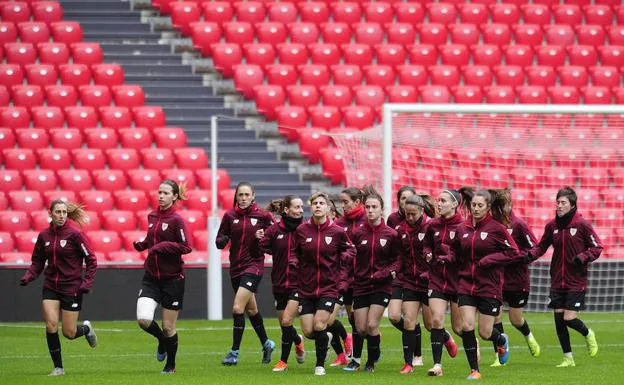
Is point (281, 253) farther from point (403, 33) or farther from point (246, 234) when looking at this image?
point (403, 33)

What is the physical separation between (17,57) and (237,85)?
4.28 m

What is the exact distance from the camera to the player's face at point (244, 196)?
13.6 m

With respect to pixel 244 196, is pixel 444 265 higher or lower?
lower

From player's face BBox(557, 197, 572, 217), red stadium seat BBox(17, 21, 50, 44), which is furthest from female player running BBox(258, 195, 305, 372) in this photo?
red stadium seat BBox(17, 21, 50, 44)

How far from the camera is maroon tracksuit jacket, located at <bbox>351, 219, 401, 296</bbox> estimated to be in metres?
12.7

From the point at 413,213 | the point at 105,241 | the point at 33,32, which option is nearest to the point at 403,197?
the point at 413,213

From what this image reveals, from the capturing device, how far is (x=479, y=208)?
11.8 meters

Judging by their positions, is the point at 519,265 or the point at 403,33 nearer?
the point at 519,265

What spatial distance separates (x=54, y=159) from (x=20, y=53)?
329cm

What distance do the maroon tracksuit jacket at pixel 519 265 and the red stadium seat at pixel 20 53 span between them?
13.6m

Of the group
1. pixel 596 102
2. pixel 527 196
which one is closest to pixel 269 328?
pixel 527 196

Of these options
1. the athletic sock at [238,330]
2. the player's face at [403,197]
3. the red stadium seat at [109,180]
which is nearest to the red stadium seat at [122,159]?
the red stadium seat at [109,180]

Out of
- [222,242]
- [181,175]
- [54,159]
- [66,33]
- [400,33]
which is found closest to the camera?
[222,242]

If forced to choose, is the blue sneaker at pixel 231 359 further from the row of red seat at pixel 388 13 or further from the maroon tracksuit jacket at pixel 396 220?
the row of red seat at pixel 388 13
